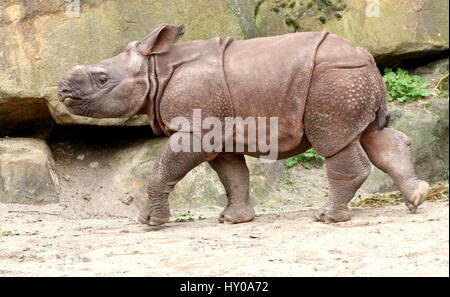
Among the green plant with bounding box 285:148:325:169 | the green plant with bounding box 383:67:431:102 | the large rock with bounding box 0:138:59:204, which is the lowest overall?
the green plant with bounding box 285:148:325:169

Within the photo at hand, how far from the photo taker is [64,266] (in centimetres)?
604

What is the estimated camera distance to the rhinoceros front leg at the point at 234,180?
8086 mm

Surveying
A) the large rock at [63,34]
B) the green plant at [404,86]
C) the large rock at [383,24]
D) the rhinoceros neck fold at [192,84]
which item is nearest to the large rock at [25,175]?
the large rock at [63,34]

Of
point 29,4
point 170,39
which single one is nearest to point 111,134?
point 29,4

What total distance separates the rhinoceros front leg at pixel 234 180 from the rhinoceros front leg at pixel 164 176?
0.50 metres

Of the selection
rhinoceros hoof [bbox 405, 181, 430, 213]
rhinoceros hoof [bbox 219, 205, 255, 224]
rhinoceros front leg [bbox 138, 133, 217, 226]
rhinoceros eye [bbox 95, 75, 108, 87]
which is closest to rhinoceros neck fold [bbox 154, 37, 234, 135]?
rhinoceros front leg [bbox 138, 133, 217, 226]

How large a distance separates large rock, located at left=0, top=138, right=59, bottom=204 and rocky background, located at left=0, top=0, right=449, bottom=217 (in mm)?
12

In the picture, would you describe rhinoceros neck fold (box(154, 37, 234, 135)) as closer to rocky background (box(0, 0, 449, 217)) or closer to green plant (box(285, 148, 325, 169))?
rocky background (box(0, 0, 449, 217))

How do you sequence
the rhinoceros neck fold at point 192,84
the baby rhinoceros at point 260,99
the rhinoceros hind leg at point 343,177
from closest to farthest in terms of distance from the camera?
the baby rhinoceros at point 260,99
the rhinoceros hind leg at point 343,177
the rhinoceros neck fold at point 192,84

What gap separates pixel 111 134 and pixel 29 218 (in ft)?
7.48

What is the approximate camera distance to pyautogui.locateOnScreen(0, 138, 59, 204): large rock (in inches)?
373

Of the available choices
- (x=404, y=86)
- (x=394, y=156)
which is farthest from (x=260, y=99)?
(x=404, y=86)

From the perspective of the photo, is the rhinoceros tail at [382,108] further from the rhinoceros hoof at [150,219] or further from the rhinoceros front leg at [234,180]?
the rhinoceros hoof at [150,219]
